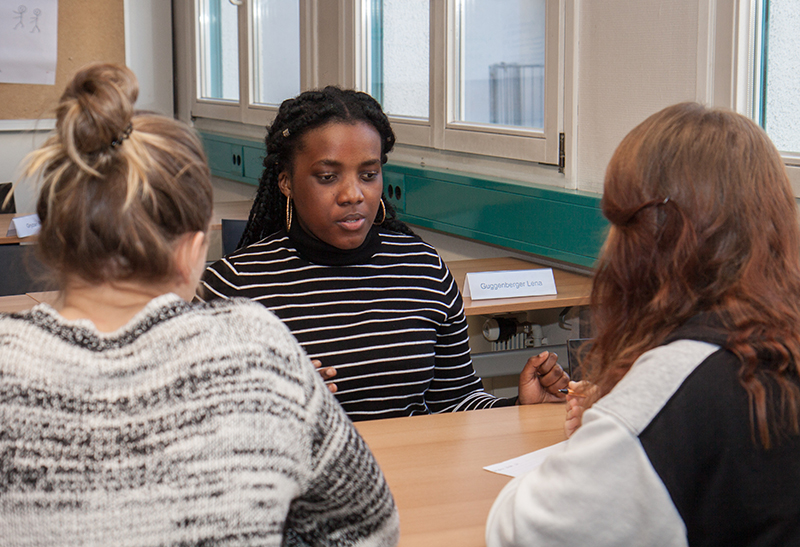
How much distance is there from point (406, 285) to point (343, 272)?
14 centimetres

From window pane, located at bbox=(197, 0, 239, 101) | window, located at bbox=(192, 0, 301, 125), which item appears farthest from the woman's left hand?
window pane, located at bbox=(197, 0, 239, 101)

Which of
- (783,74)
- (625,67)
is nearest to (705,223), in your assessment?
(783,74)

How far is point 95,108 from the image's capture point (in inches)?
30.0

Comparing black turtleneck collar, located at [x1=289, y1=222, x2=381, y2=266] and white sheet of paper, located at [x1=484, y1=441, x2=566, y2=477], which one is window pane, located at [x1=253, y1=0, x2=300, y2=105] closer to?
black turtleneck collar, located at [x1=289, y1=222, x2=381, y2=266]

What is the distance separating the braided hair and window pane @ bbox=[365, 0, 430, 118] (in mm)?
1569

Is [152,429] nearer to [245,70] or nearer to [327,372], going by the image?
[327,372]

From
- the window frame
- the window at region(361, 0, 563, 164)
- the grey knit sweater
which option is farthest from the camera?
the window frame

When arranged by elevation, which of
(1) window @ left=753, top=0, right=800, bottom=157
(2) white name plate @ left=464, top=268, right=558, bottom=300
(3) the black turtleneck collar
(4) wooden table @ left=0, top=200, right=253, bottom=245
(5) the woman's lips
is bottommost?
(2) white name plate @ left=464, top=268, right=558, bottom=300

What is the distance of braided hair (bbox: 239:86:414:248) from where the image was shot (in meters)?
1.69

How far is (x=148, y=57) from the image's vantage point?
527 cm

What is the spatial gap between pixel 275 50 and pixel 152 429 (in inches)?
157

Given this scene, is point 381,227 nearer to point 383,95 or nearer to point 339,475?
point 339,475

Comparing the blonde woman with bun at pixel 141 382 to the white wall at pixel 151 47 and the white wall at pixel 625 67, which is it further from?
the white wall at pixel 151 47

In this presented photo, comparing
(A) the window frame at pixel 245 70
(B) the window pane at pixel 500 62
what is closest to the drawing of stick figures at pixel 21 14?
(A) the window frame at pixel 245 70
